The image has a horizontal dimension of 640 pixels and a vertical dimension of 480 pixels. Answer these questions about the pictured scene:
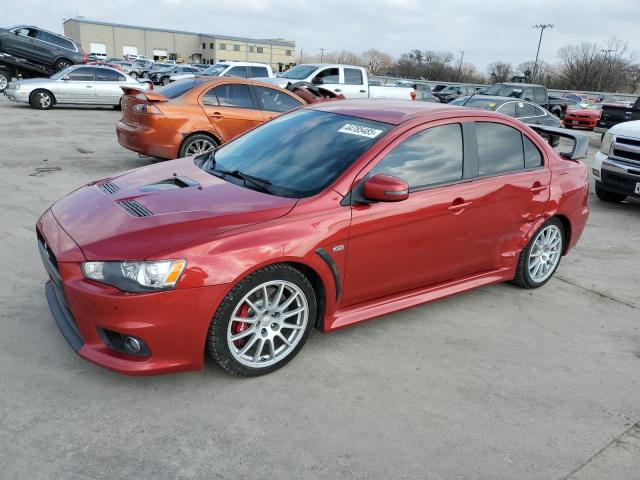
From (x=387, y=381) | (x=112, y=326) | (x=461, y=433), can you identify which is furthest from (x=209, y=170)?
(x=461, y=433)

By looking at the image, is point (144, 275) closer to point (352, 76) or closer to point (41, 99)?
point (352, 76)

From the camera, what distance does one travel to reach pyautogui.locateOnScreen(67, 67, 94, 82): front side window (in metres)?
16.8

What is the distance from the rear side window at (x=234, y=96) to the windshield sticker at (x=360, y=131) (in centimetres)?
542

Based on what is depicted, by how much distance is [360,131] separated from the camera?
383 cm

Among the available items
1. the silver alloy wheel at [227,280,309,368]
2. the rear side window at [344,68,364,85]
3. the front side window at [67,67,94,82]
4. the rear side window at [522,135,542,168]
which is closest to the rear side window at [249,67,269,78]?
the rear side window at [344,68,364,85]

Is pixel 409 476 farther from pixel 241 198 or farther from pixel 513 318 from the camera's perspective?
pixel 513 318

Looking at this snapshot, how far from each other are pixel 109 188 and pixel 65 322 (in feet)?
3.43

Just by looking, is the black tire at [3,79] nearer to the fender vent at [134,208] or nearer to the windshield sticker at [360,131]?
the fender vent at [134,208]

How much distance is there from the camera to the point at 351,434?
111 inches

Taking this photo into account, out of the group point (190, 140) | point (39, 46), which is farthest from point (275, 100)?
point (39, 46)

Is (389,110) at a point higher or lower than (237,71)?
lower

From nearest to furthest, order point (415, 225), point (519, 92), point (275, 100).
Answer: point (415, 225) → point (275, 100) → point (519, 92)

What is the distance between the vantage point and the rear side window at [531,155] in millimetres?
4562

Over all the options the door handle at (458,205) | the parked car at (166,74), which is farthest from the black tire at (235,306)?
the parked car at (166,74)
